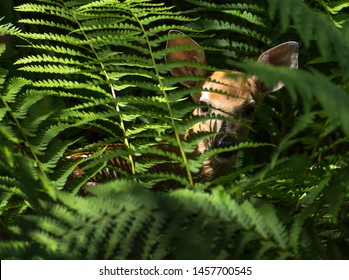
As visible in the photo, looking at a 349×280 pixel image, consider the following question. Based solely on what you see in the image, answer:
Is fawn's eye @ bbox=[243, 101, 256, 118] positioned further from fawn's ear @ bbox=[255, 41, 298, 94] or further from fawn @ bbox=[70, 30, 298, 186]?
fawn's ear @ bbox=[255, 41, 298, 94]

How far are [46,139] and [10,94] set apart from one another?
0.21 m

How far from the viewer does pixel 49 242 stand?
176cm

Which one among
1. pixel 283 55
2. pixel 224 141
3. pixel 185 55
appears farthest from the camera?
pixel 185 55

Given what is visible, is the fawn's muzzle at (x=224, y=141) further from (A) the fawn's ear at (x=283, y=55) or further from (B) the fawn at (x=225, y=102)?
(A) the fawn's ear at (x=283, y=55)

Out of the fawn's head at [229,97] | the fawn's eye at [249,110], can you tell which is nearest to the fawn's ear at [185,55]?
the fawn's head at [229,97]

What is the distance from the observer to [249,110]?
4316 mm

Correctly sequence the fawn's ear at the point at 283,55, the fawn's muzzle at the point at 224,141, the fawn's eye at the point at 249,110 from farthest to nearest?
the fawn's eye at the point at 249,110 < the fawn's ear at the point at 283,55 < the fawn's muzzle at the point at 224,141

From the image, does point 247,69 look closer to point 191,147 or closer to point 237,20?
point 191,147

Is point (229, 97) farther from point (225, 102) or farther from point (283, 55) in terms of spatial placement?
point (283, 55)

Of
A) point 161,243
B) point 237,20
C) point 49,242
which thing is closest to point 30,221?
point 49,242

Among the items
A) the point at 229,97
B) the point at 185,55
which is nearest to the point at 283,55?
the point at 229,97

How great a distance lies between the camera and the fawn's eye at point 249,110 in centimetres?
429

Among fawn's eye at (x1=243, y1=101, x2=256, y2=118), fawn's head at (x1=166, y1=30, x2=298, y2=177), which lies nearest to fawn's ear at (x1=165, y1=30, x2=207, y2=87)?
fawn's head at (x1=166, y1=30, x2=298, y2=177)

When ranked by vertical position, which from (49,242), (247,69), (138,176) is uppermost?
(247,69)
